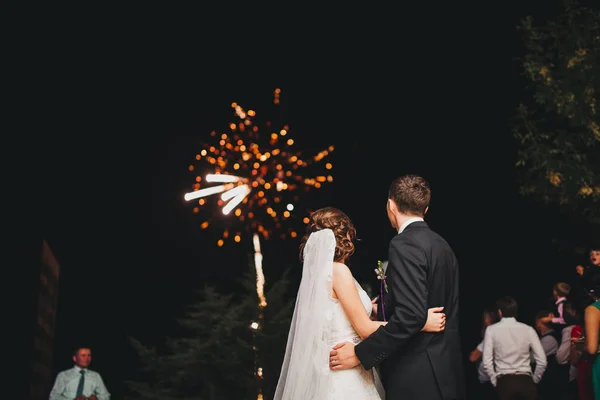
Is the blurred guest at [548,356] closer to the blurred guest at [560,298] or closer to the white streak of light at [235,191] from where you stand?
the blurred guest at [560,298]

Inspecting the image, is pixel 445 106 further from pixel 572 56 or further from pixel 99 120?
pixel 99 120

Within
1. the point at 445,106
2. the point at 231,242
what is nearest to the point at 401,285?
the point at 445,106

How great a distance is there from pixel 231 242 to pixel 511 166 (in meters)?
15.6

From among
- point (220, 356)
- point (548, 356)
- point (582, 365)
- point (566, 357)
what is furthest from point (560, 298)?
point (220, 356)

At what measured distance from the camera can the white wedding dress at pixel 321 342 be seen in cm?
500

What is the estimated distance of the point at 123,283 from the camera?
24.9m

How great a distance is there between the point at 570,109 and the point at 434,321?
9.49 meters

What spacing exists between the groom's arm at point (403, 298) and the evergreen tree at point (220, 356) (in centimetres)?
437

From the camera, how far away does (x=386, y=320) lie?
4.85 metres

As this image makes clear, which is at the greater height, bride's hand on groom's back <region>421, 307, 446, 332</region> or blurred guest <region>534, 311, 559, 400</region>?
blurred guest <region>534, 311, 559, 400</region>

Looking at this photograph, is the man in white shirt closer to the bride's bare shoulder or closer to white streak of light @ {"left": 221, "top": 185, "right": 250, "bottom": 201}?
the bride's bare shoulder

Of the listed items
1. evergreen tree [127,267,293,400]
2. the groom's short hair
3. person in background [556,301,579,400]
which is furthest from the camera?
evergreen tree [127,267,293,400]

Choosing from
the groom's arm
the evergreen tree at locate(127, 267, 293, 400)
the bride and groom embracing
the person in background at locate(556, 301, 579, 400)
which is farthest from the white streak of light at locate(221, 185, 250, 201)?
the groom's arm

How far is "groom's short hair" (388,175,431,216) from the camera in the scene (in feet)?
15.5
